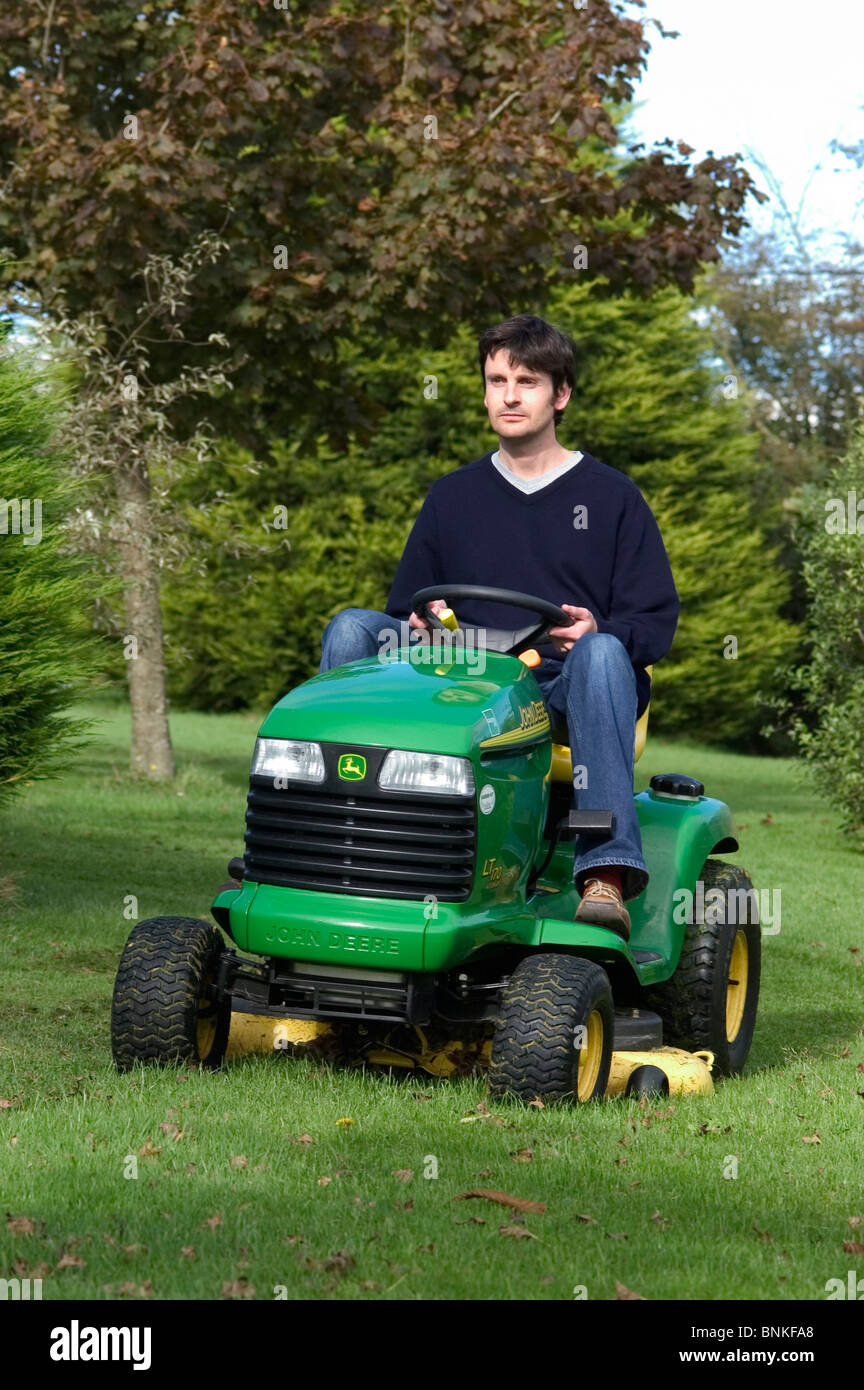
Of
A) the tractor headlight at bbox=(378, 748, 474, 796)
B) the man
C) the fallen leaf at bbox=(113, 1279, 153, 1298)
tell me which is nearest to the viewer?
the fallen leaf at bbox=(113, 1279, 153, 1298)

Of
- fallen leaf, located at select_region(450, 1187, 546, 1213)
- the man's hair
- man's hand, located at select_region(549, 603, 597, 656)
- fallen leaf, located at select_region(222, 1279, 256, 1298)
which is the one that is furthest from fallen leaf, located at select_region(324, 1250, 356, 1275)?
the man's hair

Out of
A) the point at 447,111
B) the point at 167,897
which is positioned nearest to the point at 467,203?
the point at 447,111

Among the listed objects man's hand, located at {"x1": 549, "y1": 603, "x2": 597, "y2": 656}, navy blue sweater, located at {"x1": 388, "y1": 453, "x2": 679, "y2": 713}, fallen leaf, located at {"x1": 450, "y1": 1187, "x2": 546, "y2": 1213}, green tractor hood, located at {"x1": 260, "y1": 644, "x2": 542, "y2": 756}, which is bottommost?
fallen leaf, located at {"x1": 450, "y1": 1187, "x2": 546, "y2": 1213}

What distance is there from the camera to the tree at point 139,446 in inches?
519

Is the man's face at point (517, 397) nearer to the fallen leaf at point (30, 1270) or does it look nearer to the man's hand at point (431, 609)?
the man's hand at point (431, 609)

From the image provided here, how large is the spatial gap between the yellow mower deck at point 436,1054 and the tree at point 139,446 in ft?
23.8

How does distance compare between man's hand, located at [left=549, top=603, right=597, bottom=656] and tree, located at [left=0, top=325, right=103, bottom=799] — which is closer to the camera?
man's hand, located at [left=549, top=603, right=597, bottom=656]

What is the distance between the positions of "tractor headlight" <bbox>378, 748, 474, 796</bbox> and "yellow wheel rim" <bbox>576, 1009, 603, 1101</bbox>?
808 millimetres

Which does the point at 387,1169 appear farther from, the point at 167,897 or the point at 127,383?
the point at 127,383

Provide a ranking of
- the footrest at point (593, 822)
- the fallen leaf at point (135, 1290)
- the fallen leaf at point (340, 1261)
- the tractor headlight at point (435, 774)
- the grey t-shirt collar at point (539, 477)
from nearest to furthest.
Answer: the fallen leaf at point (135, 1290) → the fallen leaf at point (340, 1261) → the tractor headlight at point (435, 774) → the footrest at point (593, 822) → the grey t-shirt collar at point (539, 477)

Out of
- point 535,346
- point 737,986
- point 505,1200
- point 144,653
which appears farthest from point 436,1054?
point 144,653

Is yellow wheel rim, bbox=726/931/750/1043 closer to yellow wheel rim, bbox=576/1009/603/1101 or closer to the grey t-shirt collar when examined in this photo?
yellow wheel rim, bbox=576/1009/603/1101

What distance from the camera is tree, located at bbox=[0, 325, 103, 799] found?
7.65m

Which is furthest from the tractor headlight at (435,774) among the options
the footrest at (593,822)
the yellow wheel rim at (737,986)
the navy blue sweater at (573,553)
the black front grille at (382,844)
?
the yellow wheel rim at (737,986)
